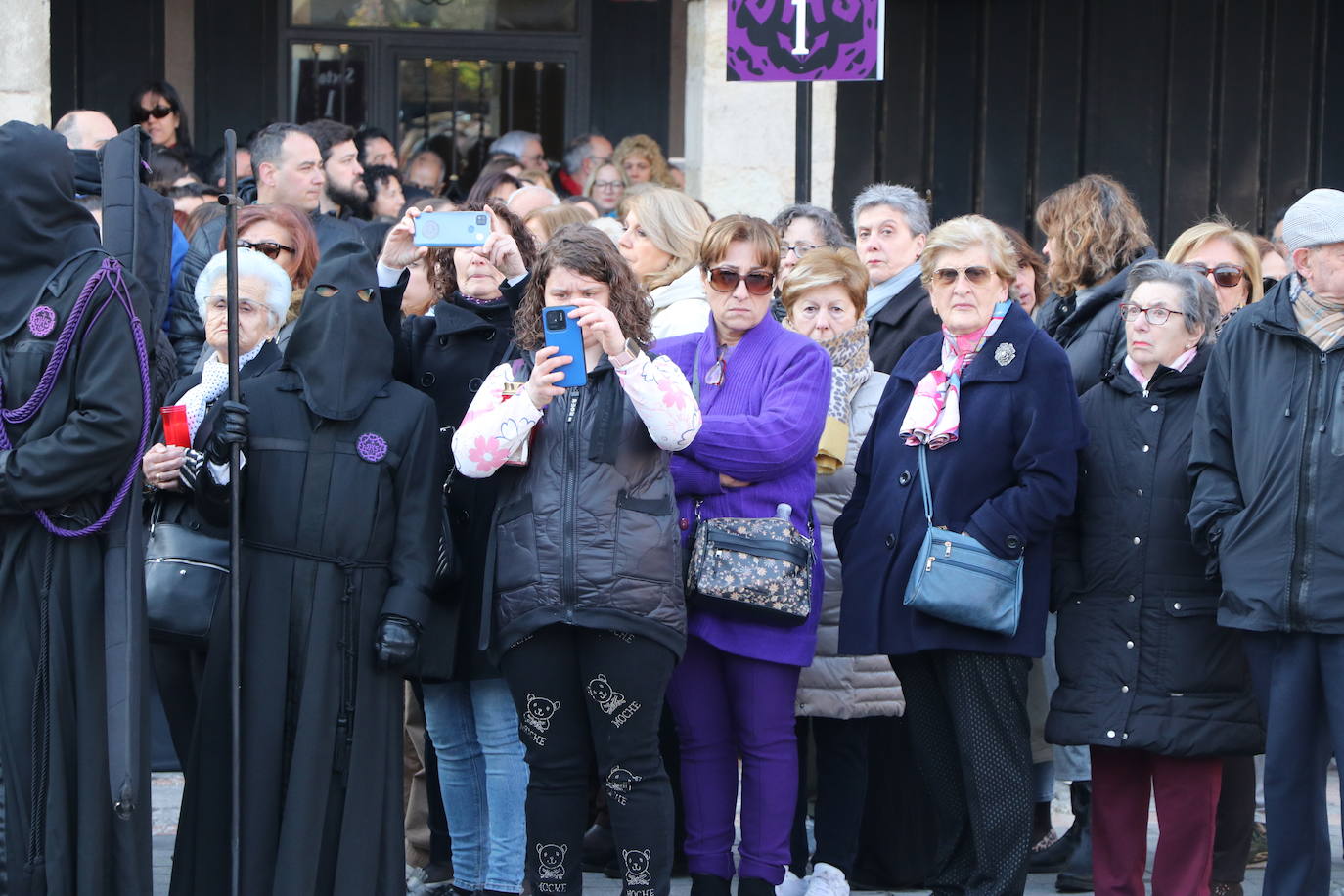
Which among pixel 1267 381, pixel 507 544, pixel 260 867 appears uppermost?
pixel 1267 381

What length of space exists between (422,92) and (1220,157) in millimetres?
5014

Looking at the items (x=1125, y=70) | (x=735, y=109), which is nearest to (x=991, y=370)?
(x=735, y=109)

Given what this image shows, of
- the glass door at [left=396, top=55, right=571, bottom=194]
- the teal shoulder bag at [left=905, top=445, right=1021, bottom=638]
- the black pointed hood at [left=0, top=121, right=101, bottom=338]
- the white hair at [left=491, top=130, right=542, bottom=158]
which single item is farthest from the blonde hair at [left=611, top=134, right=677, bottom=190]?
the black pointed hood at [left=0, top=121, right=101, bottom=338]

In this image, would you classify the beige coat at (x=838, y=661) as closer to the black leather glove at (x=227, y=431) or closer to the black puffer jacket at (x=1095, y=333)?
the black puffer jacket at (x=1095, y=333)

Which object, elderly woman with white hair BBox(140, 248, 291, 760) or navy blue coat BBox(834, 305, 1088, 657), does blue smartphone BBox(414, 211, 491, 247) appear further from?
navy blue coat BBox(834, 305, 1088, 657)

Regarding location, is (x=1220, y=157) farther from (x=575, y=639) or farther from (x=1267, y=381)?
(x=575, y=639)

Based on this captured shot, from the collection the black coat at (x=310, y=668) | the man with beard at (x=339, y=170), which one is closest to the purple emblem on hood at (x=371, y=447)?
the black coat at (x=310, y=668)

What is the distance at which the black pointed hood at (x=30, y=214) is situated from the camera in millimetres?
4133

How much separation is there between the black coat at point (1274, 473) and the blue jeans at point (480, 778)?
196 centimetres

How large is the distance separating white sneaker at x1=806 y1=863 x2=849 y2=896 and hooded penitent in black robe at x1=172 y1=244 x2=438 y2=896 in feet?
4.00

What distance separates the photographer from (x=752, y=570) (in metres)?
4.62

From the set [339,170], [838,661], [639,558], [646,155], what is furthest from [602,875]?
[646,155]

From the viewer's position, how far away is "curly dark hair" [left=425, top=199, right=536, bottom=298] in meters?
5.12

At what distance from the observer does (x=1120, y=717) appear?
473 centimetres
